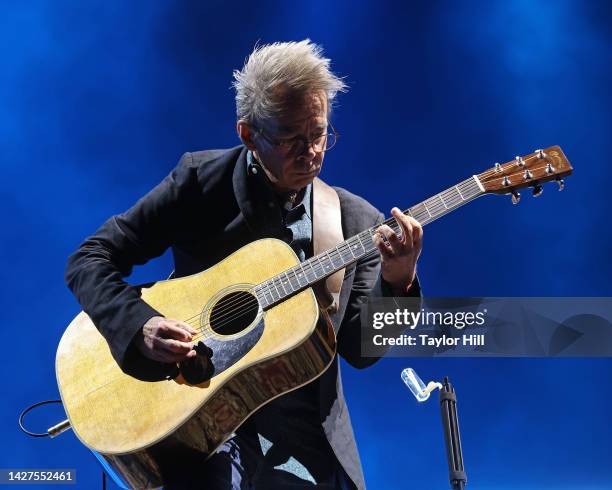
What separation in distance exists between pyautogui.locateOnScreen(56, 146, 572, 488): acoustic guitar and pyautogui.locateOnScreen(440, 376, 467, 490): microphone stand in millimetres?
349

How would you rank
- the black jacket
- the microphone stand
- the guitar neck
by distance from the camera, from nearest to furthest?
1. the microphone stand
2. the guitar neck
3. the black jacket

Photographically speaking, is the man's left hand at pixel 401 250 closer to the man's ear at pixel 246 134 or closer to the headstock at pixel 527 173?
the headstock at pixel 527 173

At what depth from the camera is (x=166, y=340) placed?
205 cm

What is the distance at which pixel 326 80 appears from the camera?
84.8 inches

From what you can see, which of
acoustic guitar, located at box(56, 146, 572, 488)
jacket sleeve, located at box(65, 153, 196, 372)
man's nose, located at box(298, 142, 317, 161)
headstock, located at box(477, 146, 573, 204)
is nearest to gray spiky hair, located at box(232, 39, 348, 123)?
man's nose, located at box(298, 142, 317, 161)

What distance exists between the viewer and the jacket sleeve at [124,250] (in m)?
2.15

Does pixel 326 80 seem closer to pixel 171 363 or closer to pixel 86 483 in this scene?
pixel 171 363

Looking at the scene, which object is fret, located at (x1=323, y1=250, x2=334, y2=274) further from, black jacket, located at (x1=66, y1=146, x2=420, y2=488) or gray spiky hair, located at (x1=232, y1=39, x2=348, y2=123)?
gray spiky hair, located at (x1=232, y1=39, x2=348, y2=123)

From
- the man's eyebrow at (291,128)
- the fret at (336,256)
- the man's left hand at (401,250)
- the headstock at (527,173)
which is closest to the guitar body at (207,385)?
the fret at (336,256)

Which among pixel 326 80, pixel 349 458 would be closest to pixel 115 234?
pixel 326 80

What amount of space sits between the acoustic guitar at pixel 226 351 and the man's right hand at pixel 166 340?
0.06 metres

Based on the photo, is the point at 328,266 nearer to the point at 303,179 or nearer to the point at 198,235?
the point at 303,179

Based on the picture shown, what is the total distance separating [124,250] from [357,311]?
0.72 meters

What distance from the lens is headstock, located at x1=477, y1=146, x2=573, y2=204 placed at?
82.5 inches
